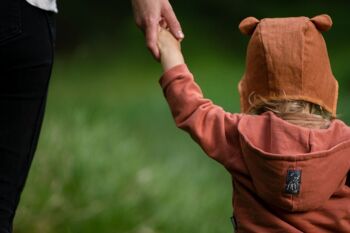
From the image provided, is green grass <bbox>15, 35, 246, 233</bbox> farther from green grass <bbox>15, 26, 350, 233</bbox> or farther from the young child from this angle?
the young child

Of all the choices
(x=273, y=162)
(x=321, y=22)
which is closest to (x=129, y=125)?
(x=321, y=22)

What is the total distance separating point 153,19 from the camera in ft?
8.63

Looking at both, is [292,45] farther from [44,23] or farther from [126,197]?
[126,197]

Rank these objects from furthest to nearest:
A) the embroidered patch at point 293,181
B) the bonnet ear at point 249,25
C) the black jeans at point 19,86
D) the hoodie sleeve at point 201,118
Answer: the bonnet ear at point 249,25 → the hoodie sleeve at point 201,118 → the embroidered patch at point 293,181 → the black jeans at point 19,86

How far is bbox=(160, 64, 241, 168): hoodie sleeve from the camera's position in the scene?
7.91 feet

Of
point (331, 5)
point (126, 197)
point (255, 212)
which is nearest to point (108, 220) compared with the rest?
point (126, 197)

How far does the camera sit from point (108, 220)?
4102mm

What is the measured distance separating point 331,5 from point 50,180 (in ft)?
5.27

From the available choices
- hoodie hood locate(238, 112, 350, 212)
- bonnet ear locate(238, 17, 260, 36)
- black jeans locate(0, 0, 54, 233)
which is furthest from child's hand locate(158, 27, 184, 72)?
black jeans locate(0, 0, 54, 233)

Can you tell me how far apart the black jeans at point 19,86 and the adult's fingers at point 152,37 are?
428 mm

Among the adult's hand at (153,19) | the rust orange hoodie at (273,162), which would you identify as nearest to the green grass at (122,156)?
the adult's hand at (153,19)

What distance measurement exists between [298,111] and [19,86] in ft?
2.43

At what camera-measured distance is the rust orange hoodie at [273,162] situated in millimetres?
2305

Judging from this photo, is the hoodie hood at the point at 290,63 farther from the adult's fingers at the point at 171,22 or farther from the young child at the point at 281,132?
the adult's fingers at the point at 171,22
